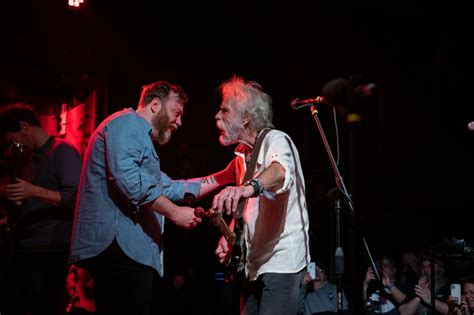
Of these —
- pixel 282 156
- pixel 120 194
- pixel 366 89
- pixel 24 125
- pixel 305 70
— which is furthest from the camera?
pixel 305 70

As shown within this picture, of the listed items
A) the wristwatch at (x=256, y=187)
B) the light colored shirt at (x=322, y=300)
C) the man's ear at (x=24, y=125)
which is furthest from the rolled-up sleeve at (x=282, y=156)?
the light colored shirt at (x=322, y=300)

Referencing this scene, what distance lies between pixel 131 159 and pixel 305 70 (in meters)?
3.81

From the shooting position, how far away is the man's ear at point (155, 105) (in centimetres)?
339

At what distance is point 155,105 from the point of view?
3.40 metres

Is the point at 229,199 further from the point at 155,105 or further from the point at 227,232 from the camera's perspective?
the point at 155,105

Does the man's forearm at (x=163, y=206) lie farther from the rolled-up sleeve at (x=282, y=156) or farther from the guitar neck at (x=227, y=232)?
the rolled-up sleeve at (x=282, y=156)

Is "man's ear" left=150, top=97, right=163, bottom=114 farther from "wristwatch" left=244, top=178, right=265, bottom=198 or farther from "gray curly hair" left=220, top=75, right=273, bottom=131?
"wristwatch" left=244, top=178, right=265, bottom=198

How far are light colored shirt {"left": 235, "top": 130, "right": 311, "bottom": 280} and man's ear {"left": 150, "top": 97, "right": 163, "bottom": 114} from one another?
69 cm

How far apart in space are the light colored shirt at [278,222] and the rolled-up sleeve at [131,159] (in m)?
0.55

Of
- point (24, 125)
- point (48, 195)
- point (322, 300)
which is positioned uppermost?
point (24, 125)

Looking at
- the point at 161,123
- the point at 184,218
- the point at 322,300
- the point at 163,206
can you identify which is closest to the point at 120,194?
the point at 163,206

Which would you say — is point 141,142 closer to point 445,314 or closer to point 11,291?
point 11,291

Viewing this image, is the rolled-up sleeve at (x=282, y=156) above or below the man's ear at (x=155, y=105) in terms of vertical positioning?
below

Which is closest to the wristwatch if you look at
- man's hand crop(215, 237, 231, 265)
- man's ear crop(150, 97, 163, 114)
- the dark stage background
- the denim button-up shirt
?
the denim button-up shirt
